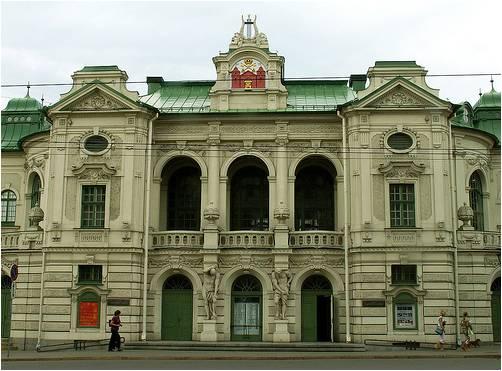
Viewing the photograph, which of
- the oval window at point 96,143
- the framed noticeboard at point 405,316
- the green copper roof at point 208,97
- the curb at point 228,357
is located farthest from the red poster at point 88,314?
the framed noticeboard at point 405,316

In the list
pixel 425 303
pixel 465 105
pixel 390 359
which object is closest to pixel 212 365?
pixel 390 359

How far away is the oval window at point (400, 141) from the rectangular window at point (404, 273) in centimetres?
570

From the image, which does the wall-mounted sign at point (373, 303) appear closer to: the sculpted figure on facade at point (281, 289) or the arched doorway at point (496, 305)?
the sculpted figure on facade at point (281, 289)

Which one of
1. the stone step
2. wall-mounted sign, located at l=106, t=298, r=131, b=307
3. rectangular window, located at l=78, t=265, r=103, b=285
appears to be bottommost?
the stone step

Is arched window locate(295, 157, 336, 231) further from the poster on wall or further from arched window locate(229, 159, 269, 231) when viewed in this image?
the poster on wall

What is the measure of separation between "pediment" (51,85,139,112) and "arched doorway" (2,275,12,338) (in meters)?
9.45

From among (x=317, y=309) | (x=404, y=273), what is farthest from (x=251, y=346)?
(x=404, y=273)

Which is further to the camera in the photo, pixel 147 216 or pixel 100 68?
pixel 100 68

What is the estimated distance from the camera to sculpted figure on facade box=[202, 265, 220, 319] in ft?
111

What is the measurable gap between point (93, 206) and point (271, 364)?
46.5ft

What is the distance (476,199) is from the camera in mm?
37562

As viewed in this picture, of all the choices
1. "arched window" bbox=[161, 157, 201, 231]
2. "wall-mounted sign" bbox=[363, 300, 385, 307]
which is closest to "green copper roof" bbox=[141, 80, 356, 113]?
"arched window" bbox=[161, 157, 201, 231]

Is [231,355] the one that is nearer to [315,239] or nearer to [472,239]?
[315,239]

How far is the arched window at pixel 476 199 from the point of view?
37.2 m
